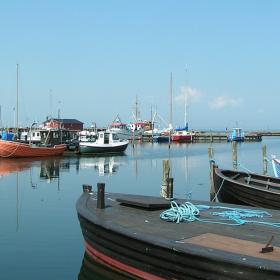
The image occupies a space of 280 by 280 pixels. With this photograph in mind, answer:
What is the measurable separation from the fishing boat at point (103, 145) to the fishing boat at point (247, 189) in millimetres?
34817

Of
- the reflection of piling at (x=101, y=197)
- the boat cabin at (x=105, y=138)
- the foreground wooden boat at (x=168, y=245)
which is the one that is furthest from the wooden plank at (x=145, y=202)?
the boat cabin at (x=105, y=138)

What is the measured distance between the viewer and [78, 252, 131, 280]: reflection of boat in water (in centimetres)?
1023

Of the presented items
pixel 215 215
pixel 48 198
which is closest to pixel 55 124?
pixel 48 198

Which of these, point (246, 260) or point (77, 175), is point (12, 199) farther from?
point (246, 260)

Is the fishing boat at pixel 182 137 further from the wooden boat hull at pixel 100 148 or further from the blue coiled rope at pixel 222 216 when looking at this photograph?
the blue coiled rope at pixel 222 216

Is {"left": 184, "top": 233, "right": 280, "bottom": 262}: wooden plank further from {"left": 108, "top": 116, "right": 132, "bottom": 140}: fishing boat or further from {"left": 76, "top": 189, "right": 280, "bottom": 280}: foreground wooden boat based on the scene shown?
{"left": 108, "top": 116, "right": 132, "bottom": 140}: fishing boat

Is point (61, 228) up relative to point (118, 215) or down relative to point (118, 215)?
down

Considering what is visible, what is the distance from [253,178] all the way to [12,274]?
11.8 meters

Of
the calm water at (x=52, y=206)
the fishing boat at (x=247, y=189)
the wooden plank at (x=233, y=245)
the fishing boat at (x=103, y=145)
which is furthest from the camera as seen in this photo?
the fishing boat at (x=103, y=145)

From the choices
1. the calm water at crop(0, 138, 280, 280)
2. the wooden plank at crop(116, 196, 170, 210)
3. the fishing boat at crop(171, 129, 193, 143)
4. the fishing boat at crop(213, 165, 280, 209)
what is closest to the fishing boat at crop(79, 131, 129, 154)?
the calm water at crop(0, 138, 280, 280)

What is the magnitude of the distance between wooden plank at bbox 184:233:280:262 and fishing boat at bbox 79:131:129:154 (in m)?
46.0

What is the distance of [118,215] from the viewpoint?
10.8m

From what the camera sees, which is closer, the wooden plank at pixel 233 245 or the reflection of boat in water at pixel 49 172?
the wooden plank at pixel 233 245

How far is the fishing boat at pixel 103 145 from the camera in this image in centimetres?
5424
